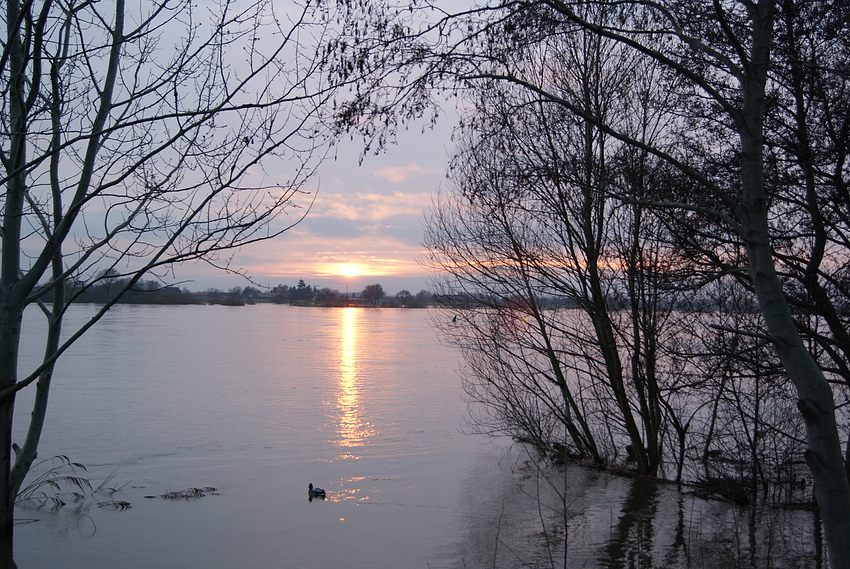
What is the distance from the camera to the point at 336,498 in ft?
39.7

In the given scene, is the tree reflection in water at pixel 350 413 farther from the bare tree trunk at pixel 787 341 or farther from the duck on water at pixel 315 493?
the bare tree trunk at pixel 787 341

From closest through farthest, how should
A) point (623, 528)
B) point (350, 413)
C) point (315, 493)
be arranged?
1. point (623, 528)
2. point (315, 493)
3. point (350, 413)

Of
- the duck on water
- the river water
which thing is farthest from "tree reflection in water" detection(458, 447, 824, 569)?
the duck on water

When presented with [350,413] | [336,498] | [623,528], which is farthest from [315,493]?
[350,413]

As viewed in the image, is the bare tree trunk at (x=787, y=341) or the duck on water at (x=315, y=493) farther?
the duck on water at (x=315, y=493)

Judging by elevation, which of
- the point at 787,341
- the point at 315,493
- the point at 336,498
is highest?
the point at 787,341

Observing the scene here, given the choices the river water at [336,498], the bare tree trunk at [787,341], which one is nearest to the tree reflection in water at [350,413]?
the river water at [336,498]

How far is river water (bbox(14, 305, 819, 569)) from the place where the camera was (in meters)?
9.09

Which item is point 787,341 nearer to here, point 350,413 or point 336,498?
point 336,498

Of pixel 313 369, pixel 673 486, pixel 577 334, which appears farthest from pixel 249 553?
pixel 313 369

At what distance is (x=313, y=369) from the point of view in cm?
2983

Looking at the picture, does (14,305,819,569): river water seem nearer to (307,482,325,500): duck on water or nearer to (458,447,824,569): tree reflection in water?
(458,447,824,569): tree reflection in water

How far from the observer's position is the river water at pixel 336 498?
29.8 feet

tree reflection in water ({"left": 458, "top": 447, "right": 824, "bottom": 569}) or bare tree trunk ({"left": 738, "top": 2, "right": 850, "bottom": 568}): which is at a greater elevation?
bare tree trunk ({"left": 738, "top": 2, "right": 850, "bottom": 568})
